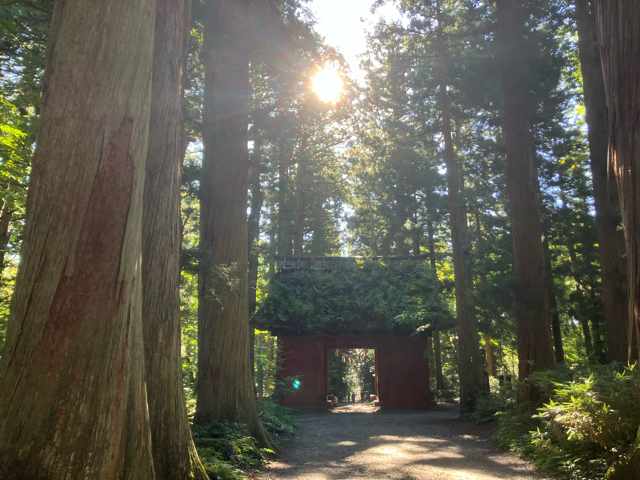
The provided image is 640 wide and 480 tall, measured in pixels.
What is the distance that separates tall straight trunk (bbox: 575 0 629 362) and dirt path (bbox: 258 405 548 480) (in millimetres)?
3833

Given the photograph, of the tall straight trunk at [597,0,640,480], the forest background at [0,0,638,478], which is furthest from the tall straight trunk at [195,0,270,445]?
the tall straight trunk at [597,0,640,480]

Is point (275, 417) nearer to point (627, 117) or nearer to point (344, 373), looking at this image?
point (627, 117)

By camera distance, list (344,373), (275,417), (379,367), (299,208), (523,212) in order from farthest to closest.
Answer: (344,373)
(299,208)
(379,367)
(275,417)
(523,212)

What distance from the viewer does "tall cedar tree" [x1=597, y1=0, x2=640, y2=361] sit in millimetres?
4570

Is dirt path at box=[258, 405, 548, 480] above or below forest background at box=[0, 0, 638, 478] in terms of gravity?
below

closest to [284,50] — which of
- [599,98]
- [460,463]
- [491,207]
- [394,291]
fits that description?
[599,98]

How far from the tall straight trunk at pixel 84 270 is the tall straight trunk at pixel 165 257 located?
1097 millimetres

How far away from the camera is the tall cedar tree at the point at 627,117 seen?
4570 mm

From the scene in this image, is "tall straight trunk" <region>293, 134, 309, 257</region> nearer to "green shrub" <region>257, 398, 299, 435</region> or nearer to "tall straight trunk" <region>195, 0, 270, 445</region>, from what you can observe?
"green shrub" <region>257, 398, 299, 435</region>

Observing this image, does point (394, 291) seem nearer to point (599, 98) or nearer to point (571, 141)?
point (571, 141)

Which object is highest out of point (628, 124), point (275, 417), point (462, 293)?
point (628, 124)

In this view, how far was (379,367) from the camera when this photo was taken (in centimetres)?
1744

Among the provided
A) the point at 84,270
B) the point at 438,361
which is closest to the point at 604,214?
the point at 84,270

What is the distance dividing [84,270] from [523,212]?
9.94m
